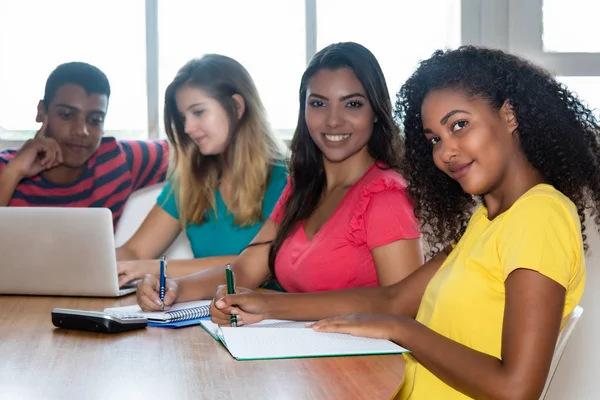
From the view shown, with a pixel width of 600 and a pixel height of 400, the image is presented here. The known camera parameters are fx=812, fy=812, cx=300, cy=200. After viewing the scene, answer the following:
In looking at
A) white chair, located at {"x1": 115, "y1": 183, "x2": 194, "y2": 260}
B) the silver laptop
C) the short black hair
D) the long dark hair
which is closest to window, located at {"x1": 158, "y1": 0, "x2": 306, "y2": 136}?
the short black hair

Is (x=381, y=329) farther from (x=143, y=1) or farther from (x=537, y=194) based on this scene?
(x=143, y=1)

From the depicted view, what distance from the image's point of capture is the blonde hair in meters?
2.56

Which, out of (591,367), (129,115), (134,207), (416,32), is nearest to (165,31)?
(129,115)

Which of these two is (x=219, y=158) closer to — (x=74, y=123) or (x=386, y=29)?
(x=74, y=123)

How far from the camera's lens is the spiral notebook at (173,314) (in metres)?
1.58

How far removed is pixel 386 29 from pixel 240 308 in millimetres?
1971

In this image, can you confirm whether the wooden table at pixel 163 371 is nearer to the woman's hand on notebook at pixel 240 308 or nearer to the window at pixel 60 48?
the woman's hand on notebook at pixel 240 308

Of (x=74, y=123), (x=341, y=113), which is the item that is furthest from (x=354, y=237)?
(x=74, y=123)

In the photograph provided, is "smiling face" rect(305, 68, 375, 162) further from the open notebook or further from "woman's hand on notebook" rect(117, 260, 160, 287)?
the open notebook

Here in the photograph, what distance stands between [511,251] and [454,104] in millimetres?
284

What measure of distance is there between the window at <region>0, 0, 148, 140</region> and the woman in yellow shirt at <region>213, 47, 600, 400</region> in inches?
76.0

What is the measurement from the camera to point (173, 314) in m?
1.62

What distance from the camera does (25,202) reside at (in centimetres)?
292

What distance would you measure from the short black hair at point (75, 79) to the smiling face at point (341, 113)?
48.2 inches
